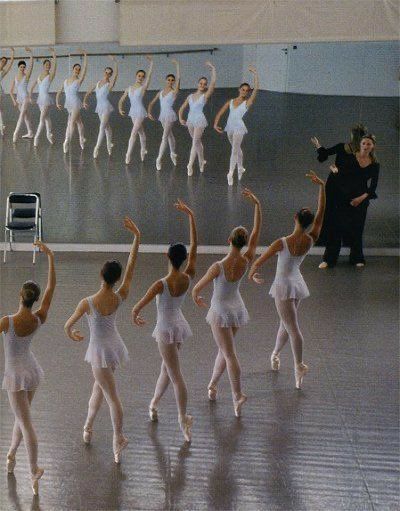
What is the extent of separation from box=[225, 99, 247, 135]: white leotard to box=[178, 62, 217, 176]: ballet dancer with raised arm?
0.32m

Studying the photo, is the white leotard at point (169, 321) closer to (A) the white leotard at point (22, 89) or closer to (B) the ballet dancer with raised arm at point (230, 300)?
(B) the ballet dancer with raised arm at point (230, 300)

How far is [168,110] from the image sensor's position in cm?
1144

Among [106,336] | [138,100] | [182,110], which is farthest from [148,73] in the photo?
[106,336]

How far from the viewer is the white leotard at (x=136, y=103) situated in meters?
11.4

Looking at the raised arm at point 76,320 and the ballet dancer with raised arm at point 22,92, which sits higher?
the ballet dancer with raised arm at point 22,92

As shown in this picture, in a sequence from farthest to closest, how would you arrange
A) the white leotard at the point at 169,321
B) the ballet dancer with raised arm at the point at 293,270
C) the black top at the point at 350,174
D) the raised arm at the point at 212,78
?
the raised arm at the point at 212,78, the black top at the point at 350,174, the ballet dancer with raised arm at the point at 293,270, the white leotard at the point at 169,321

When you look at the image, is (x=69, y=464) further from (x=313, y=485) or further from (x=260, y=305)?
(x=260, y=305)

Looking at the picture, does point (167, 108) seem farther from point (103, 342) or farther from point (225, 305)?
point (103, 342)

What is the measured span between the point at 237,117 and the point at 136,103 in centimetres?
132

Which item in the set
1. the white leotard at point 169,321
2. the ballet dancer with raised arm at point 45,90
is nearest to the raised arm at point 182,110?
the ballet dancer with raised arm at point 45,90

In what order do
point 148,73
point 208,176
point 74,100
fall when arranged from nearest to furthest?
point 148,73, point 74,100, point 208,176

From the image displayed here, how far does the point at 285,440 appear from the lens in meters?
6.56

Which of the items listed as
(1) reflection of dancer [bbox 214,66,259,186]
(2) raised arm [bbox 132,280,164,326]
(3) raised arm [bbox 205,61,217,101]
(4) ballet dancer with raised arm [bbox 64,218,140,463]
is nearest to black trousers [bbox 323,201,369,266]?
(1) reflection of dancer [bbox 214,66,259,186]

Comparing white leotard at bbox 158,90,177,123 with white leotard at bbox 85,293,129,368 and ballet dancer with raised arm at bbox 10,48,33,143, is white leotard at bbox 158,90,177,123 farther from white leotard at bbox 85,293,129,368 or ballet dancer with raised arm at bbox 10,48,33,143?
white leotard at bbox 85,293,129,368
